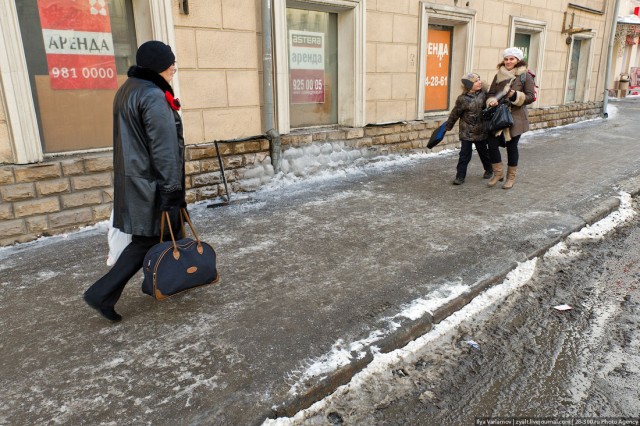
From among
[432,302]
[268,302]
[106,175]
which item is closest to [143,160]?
[268,302]

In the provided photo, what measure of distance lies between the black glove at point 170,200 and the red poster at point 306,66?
4.66 meters

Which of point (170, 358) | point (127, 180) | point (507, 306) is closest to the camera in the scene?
point (170, 358)

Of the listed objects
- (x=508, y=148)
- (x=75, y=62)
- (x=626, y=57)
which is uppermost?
(x=626, y=57)

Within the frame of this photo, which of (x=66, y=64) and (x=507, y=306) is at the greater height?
(x=66, y=64)

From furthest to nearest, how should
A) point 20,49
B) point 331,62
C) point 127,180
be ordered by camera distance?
point 331,62 → point 20,49 → point 127,180

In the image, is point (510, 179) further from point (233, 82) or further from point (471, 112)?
point (233, 82)

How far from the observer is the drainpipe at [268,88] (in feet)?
20.1

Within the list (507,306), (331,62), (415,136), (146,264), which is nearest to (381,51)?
(331,62)

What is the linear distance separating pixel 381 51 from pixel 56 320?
21.5 feet

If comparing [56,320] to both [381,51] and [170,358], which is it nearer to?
[170,358]

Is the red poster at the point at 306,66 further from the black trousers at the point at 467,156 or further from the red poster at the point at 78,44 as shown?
the red poster at the point at 78,44

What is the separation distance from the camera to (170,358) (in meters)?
2.69

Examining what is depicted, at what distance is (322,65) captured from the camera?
7.57 meters

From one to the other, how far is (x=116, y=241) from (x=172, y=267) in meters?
0.54
